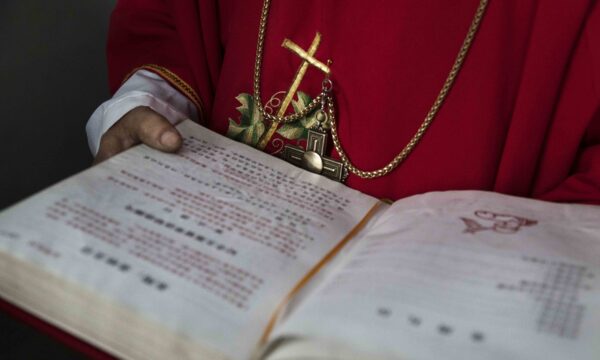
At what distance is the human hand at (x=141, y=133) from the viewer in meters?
0.83

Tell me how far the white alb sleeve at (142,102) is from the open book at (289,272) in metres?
0.21

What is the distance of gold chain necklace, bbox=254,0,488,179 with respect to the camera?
863 millimetres

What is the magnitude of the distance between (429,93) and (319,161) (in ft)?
0.52

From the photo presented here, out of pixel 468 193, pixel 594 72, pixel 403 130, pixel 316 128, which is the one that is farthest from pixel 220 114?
pixel 594 72

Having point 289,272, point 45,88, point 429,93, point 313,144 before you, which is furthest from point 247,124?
point 45,88

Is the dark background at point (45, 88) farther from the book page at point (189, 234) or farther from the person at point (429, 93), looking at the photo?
the book page at point (189, 234)

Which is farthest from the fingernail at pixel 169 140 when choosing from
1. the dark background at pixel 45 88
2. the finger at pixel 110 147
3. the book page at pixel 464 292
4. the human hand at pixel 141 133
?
the dark background at pixel 45 88

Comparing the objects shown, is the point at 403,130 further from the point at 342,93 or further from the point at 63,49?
the point at 63,49

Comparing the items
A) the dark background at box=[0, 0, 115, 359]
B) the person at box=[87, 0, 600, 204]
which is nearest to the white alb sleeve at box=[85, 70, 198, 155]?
the person at box=[87, 0, 600, 204]

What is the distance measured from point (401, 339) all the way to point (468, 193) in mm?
288

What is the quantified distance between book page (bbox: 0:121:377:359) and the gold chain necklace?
0.08 m

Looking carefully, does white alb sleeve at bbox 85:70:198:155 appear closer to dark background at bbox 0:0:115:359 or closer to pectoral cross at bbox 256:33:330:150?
pectoral cross at bbox 256:33:330:150

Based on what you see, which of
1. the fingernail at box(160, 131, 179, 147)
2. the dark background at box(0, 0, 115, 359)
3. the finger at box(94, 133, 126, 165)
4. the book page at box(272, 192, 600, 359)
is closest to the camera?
the book page at box(272, 192, 600, 359)

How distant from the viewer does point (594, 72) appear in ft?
2.71
